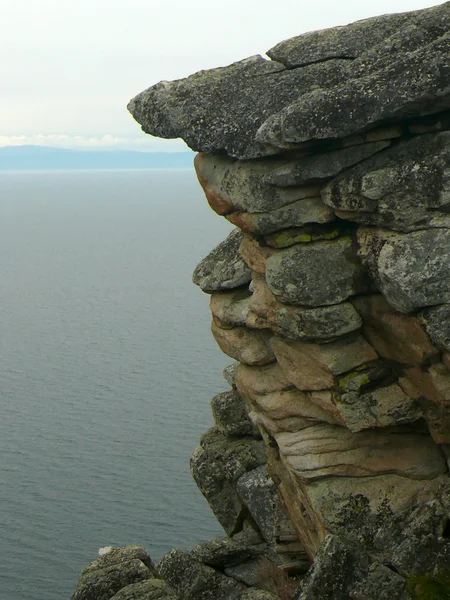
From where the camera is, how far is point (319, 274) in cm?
2331

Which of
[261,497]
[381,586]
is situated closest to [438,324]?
[381,586]

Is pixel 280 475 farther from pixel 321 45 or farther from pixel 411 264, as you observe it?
pixel 321 45

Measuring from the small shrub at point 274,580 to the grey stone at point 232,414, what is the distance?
20.1 ft

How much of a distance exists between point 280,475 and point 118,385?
5912 cm

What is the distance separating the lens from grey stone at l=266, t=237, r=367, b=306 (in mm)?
23203

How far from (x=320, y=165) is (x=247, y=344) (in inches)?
307

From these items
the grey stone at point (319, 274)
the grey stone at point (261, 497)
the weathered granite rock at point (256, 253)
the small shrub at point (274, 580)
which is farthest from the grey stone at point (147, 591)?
the grey stone at point (319, 274)

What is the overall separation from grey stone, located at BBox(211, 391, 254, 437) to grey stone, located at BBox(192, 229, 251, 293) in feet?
24.8

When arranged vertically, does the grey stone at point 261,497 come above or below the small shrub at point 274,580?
above

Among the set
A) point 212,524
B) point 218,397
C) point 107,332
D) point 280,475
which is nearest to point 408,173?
point 280,475

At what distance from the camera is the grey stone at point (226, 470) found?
35062 millimetres

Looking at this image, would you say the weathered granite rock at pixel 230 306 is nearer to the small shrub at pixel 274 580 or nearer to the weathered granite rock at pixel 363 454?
the weathered granite rock at pixel 363 454

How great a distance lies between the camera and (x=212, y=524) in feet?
199

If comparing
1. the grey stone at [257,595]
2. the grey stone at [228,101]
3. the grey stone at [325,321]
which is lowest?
the grey stone at [257,595]
